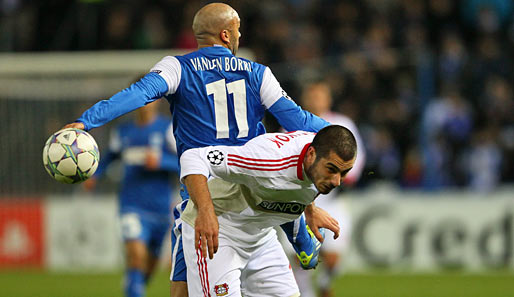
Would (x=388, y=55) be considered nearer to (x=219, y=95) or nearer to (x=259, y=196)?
(x=219, y=95)

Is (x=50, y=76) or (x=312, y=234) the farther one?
(x=50, y=76)

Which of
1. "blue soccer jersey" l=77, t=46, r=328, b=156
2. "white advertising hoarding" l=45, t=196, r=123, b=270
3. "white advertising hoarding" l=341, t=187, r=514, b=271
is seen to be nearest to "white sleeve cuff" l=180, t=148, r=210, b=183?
"blue soccer jersey" l=77, t=46, r=328, b=156

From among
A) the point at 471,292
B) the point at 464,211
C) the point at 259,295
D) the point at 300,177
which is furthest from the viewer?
the point at 464,211

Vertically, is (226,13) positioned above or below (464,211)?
above

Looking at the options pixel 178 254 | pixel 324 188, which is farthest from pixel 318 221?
pixel 178 254

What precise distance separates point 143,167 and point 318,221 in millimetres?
4784

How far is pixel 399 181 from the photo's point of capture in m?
14.6

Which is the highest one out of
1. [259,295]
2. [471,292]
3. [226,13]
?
[226,13]

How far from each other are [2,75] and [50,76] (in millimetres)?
849

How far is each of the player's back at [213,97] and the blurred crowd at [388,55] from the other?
798cm

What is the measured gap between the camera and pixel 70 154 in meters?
5.12

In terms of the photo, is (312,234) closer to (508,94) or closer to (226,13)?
(226,13)

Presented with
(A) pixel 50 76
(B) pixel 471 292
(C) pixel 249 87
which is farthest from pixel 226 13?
(A) pixel 50 76

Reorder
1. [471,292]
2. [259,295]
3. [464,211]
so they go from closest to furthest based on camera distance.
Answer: [259,295] → [471,292] → [464,211]
